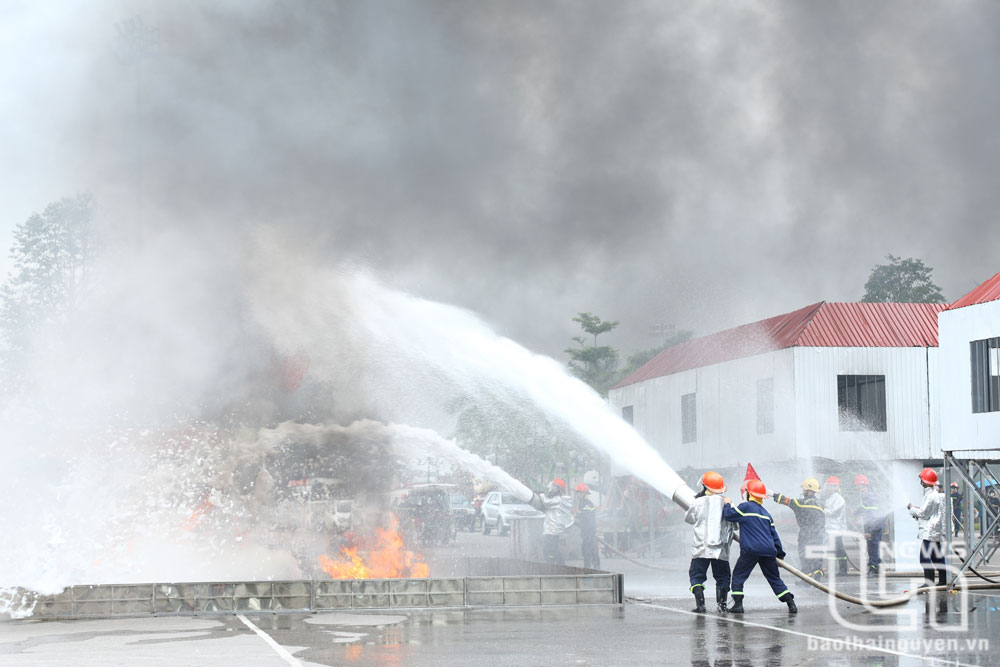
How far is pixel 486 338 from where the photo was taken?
19734 mm

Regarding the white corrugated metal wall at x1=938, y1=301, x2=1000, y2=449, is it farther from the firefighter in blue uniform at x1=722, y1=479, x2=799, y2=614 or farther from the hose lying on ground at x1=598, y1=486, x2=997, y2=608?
the firefighter in blue uniform at x1=722, y1=479, x2=799, y2=614

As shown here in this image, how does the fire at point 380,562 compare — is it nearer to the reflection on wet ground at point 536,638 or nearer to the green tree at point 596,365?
the reflection on wet ground at point 536,638

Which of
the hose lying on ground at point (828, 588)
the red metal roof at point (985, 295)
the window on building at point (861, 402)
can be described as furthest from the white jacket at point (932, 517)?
the window on building at point (861, 402)

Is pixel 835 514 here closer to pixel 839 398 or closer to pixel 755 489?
pixel 755 489

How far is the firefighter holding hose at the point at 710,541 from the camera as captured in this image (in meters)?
13.7

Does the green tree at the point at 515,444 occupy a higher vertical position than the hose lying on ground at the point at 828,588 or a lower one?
higher

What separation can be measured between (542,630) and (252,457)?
9.82m

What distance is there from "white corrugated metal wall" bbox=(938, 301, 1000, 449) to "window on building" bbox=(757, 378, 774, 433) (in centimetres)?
1349

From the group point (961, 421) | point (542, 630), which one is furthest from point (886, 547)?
point (542, 630)

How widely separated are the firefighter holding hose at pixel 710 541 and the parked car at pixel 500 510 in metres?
29.6

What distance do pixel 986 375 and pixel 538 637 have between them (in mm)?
9874

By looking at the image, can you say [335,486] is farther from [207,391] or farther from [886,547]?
[886,547]

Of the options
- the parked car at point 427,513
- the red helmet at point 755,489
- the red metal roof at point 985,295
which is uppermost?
the red metal roof at point 985,295

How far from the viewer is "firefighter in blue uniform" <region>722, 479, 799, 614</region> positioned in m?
13.3
